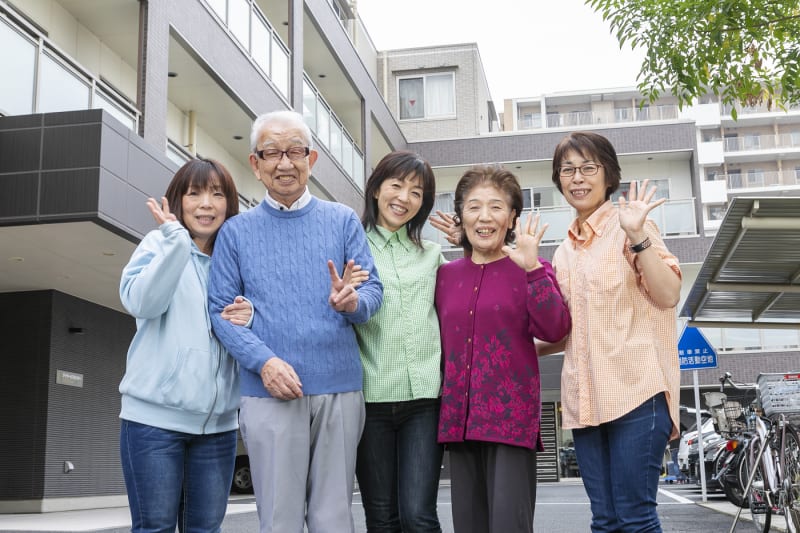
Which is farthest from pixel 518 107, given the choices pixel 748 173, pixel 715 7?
pixel 715 7

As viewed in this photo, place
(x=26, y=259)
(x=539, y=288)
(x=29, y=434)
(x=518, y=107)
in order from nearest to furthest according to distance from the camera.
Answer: (x=539, y=288)
(x=26, y=259)
(x=29, y=434)
(x=518, y=107)

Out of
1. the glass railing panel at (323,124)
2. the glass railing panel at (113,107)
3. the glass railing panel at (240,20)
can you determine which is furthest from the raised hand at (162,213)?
the glass railing panel at (323,124)

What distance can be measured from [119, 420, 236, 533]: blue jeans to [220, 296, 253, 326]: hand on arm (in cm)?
49

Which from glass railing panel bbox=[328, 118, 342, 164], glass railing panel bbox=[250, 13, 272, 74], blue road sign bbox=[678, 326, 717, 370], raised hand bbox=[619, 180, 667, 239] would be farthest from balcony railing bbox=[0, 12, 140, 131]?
glass railing panel bbox=[328, 118, 342, 164]

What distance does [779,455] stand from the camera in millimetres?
7059

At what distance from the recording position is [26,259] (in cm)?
1273

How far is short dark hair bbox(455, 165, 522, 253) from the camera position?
3.66 m

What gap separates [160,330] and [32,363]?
475 inches

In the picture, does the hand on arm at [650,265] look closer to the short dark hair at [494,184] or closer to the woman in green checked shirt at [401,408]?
the short dark hair at [494,184]

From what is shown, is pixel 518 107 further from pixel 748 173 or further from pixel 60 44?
pixel 60 44

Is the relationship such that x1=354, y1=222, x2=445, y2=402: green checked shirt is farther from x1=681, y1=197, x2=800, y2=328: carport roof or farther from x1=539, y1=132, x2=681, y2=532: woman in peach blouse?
x1=681, y1=197, x2=800, y2=328: carport roof

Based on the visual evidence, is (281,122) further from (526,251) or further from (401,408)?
(401,408)

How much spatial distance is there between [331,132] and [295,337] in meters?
19.6

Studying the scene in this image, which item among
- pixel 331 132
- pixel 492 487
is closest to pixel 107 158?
pixel 492 487
